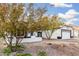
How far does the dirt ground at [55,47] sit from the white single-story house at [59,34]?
0.05 m

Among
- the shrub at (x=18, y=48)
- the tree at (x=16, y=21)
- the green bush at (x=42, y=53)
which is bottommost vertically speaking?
the green bush at (x=42, y=53)

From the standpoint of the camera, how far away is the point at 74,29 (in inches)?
101

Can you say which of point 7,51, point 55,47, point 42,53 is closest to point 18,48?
point 7,51

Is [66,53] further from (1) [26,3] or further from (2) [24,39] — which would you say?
(1) [26,3]

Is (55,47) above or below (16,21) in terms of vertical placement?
below

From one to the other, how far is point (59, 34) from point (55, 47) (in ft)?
0.51

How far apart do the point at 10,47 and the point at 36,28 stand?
37 cm

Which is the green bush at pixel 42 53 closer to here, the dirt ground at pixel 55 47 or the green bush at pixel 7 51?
the dirt ground at pixel 55 47

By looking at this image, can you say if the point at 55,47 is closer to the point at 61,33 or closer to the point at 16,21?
the point at 61,33

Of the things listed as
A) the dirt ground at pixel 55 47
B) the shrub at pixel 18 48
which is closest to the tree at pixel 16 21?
the shrub at pixel 18 48

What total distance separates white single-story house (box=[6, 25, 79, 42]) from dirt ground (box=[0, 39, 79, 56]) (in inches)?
1.8

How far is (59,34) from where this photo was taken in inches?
101

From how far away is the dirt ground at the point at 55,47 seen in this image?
256 centimetres

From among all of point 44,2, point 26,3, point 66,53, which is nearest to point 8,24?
point 26,3
